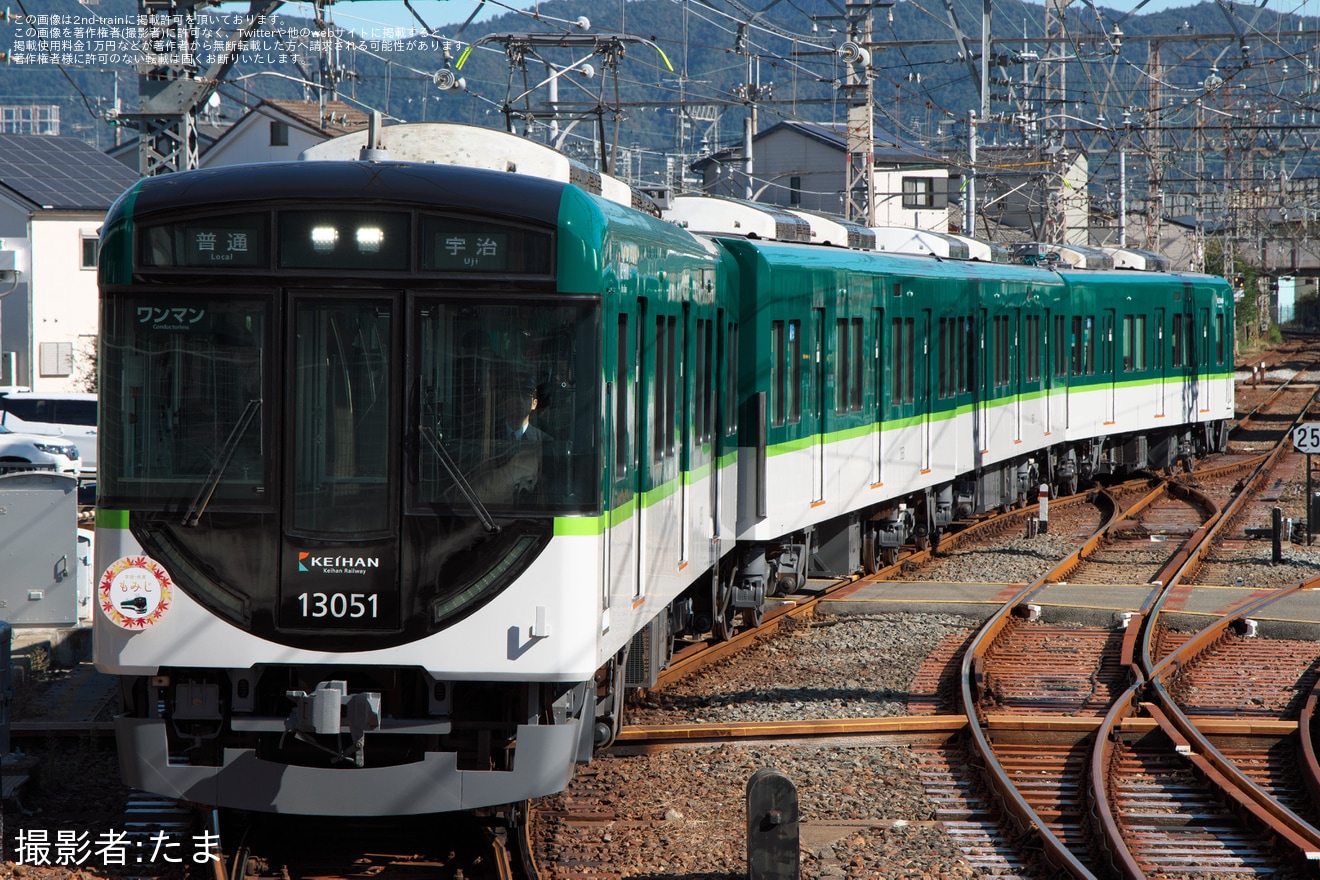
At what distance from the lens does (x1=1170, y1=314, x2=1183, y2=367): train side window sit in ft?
81.8

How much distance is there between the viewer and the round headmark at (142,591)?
629 centimetres

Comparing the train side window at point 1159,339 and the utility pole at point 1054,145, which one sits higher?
the utility pole at point 1054,145

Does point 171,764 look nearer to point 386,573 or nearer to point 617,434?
point 386,573

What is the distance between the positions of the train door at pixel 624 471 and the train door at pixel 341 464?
2.88ft

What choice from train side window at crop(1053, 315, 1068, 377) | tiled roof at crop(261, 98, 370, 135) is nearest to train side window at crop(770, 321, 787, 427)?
train side window at crop(1053, 315, 1068, 377)

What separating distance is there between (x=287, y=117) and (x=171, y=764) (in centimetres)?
3032

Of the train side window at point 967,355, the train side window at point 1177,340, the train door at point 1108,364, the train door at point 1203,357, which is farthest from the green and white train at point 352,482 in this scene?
the train door at point 1203,357

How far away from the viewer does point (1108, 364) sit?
2278cm

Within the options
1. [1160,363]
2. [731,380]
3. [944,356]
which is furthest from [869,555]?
[1160,363]

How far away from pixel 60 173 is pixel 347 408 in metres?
34.3

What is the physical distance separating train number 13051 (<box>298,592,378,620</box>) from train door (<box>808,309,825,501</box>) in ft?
20.7

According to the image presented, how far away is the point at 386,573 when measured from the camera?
20.5 feet

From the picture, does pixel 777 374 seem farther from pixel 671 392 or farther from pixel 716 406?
pixel 671 392

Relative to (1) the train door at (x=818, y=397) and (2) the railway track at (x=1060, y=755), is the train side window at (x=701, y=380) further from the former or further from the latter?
(1) the train door at (x=818, y=397)
